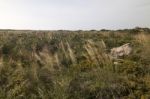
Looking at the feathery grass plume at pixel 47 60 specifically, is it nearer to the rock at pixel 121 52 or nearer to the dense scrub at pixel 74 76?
the dense scrub at pixel 74 76

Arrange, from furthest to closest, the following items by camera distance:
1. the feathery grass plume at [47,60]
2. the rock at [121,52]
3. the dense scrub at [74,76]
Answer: the rock at [121,52], the feathery grass plume at [47,60], the dense scrub at [74,76]

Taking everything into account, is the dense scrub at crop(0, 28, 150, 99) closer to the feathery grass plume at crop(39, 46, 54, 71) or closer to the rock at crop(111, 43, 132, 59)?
the feathery grass plume at crop(39, 46, 54, 71)

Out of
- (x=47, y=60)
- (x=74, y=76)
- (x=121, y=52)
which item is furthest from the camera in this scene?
(x=121, y=52)

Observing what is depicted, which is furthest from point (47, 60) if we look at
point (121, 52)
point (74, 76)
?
point (121, 52)

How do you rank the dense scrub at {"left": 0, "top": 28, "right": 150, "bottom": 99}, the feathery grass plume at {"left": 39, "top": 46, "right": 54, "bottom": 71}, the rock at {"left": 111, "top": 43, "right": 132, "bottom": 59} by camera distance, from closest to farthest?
1. the dense scrub at {"left": 0, "top": 28, "right": 150, "bottom": 99}
2. the feathery grass plume at {"left": 39, "top": 46, "right": 54, "bottom": 71}
3. the rock at {"left": 111, "top": 43, "right": 132, "bottom": 59}

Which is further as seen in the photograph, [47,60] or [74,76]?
[47,60]

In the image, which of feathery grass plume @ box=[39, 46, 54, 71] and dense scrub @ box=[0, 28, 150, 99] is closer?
dense scrub @ box=[0, 28, 150, 99]

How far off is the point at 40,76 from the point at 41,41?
204 inches

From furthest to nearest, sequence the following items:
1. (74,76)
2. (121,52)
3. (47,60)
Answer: (121,52) → (47,60) → (74,76)

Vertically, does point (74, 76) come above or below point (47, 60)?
below

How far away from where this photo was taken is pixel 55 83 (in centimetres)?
711

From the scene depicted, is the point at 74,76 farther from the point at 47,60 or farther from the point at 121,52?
the point at 121,52

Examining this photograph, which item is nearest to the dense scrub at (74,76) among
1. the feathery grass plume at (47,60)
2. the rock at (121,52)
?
the feathery grass plume at (47,60)

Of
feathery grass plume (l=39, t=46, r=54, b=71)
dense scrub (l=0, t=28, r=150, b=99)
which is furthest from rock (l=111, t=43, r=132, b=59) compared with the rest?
feathery grass plume (l=39, t=46, r=54, b=71)
